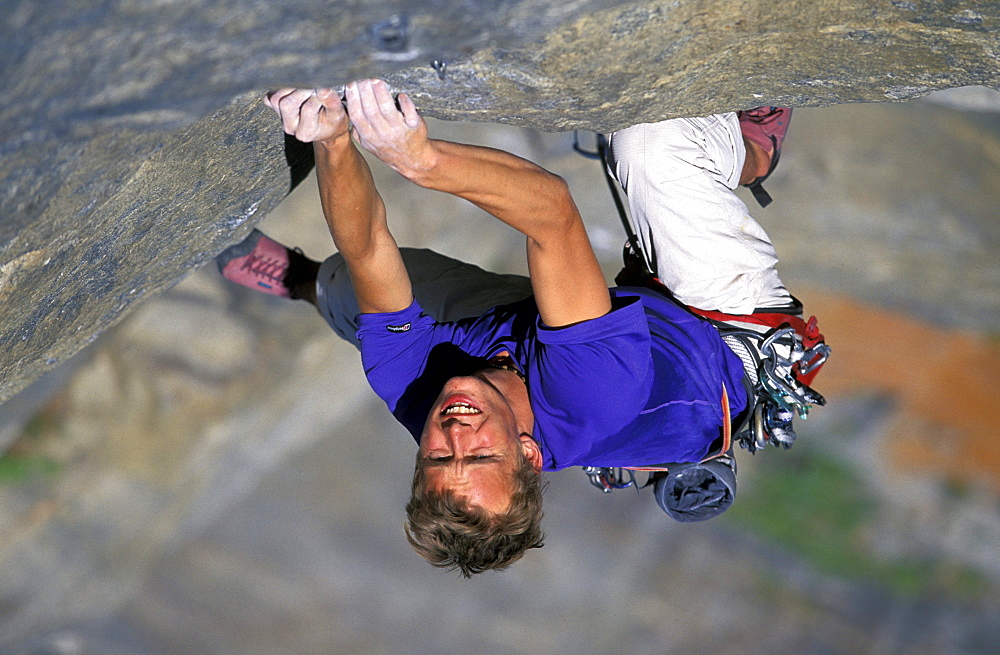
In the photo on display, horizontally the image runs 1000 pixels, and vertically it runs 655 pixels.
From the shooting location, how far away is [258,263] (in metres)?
1.80

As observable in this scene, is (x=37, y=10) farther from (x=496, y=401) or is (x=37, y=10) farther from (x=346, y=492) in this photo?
(x=346, y=492)

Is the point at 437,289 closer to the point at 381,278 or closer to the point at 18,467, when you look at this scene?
the point at 381,278

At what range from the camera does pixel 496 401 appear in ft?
3.91

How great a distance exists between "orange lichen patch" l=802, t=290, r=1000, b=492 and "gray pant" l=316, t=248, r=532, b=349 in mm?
3240

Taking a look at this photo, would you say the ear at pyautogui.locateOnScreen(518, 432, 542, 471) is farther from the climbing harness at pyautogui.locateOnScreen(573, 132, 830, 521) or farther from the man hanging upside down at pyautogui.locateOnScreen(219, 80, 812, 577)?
the climbing harness at pyautogui.locateOnScreen(573, 132, 830, 521)

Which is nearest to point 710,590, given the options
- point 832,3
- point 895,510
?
point 895,510

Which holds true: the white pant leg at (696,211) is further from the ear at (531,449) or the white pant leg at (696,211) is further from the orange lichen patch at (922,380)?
the orange lichen patch at (922,380)

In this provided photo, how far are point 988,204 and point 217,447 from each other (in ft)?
13.3

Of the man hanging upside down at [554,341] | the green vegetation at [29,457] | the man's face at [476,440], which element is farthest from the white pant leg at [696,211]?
the green vegetation at [29,457]

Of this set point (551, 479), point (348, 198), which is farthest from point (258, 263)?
point (551, 479)

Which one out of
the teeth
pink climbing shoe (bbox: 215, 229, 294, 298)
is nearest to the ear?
the teeth

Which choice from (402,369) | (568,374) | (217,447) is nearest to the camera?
(568,374)

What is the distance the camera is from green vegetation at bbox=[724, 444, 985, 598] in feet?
15.4

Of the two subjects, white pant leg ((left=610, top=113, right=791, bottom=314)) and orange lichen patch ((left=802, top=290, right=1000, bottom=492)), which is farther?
orange lichen patch ((left=802, top=290, right=1000, bottom=492))
